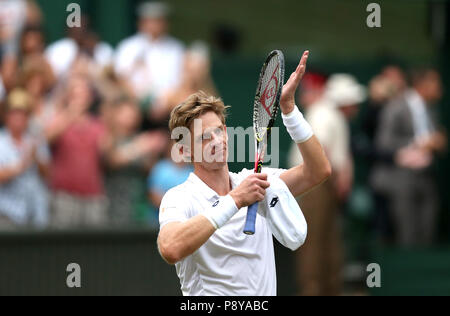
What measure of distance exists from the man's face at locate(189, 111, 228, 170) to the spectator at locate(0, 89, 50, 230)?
174 inches

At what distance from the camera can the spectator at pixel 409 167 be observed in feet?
35.8

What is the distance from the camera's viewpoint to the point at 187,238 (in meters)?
4.23

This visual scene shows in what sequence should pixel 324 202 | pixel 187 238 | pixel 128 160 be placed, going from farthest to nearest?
pixel 324 202, pixel 128 160, pixel 187 238

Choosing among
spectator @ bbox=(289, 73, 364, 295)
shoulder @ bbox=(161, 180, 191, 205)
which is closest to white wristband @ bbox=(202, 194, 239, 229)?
shoulder @ bbox=(161, 180, 191, 205)

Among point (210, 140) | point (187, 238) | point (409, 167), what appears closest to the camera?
point (187, 238)

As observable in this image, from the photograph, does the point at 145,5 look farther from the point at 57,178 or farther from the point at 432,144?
the point at 432,144

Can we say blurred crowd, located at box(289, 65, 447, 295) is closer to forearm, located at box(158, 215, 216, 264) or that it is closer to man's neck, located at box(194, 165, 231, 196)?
man's neck, located at box(194, 165, 231, 196)

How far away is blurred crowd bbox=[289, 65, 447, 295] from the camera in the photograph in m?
9.75

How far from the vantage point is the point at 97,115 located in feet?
31.2

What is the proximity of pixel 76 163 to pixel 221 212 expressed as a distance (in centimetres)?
515

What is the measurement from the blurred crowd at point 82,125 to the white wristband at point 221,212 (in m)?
4.68

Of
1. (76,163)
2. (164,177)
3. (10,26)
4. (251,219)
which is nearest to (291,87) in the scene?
(251,219)

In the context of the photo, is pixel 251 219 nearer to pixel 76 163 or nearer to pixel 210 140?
pixel 210 140

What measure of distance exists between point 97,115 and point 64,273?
190 cm
